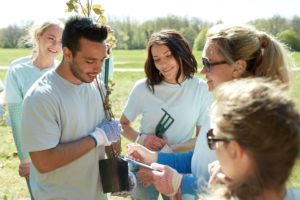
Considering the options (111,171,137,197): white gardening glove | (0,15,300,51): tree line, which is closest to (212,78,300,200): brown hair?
(111,171,137,197): white gardening glove

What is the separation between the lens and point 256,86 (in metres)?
1.38

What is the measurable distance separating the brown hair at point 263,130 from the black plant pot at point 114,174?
1.05m

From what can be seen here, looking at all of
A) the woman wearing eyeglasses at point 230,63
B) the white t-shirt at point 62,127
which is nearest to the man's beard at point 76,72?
the white t-shirt at point 62,127

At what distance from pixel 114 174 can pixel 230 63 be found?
0.85 m

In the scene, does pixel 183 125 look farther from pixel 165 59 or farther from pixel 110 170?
pixel 110 170

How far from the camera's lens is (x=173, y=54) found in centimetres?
312

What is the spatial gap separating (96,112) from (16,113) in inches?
53.5

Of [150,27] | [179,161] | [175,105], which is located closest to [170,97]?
[175,105]

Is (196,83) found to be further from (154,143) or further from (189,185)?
(189,185)

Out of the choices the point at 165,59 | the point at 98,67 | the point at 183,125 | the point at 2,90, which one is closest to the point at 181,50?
the point at 165,59

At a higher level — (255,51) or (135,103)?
Answer: (255,51)

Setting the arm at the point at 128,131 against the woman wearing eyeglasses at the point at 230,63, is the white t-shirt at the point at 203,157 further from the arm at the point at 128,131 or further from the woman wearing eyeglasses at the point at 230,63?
the arm at the point at 128,131

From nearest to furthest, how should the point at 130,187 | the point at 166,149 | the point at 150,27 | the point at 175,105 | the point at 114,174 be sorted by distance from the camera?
the point at 114,174, the point at 130,187, the point at 166,149, the point at 175,105, the point at 150,27

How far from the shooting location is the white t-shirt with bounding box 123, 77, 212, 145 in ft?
10.1
